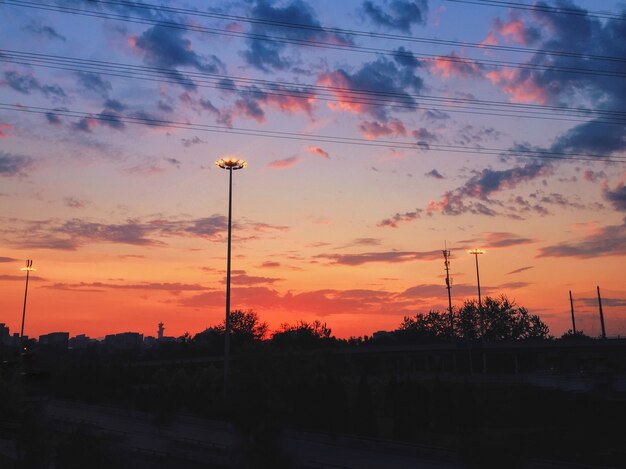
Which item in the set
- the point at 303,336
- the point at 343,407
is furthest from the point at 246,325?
the point at 343,407

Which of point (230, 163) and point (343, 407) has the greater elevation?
point (230, 163)

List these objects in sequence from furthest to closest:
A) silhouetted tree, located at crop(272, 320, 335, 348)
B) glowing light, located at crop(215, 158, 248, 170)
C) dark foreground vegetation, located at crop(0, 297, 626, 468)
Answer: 1. silhouetted tree, located at crop(272, 320, 335, 348)
2. glowing light, located at crop(215, 158, 248, 170)
3. dark foreground vegetation, located at crop(0, 297, 626, 468)

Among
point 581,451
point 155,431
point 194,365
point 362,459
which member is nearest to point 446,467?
point 362,459

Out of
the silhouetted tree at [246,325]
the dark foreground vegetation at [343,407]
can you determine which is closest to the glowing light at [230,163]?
the dark foreground vegetation at [343,407]

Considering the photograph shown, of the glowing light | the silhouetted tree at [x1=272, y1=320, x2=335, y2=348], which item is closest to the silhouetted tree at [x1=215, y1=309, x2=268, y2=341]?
the silhouetted tree at [x1=272, y1=320, x2=335, y2=348]

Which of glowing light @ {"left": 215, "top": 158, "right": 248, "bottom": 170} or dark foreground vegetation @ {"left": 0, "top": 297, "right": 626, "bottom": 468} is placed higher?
glowing light @ {"left": 215, "top": 158, "right": 248, "bottom": 170}

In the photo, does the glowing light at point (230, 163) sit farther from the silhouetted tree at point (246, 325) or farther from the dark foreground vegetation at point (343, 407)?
the silhouetted tree at point (246, 325)

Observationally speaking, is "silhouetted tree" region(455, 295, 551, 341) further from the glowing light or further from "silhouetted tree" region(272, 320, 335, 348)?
the glowing light

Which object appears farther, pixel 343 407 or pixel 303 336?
pixel 303 336

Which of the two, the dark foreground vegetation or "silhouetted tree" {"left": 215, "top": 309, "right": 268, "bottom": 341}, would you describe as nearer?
the dark foreground vegetation

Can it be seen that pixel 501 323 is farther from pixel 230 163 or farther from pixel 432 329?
pixel 230 163

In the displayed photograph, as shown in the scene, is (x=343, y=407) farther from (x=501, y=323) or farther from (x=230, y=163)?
(x=501, y=323)

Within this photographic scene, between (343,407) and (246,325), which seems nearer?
Answer: (343,407)

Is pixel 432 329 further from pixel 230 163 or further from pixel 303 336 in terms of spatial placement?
pixel 230 163
